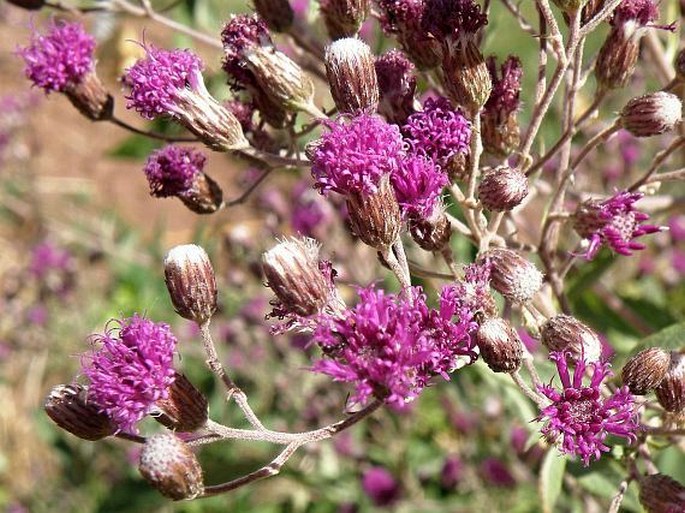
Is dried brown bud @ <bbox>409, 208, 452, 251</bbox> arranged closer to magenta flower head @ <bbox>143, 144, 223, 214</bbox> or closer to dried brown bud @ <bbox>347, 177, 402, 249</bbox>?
dried brown bud @ <bbox>347, 177, 402, 249</bbox>

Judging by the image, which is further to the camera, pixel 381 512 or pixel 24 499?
pixel 24 499

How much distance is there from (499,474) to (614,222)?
1.93m

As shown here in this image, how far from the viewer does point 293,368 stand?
3.08 metres

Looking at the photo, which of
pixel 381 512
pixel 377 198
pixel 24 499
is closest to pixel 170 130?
pixel 377 198

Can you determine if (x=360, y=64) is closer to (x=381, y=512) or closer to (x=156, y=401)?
(x=156, y=401)

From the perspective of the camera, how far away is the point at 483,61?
1.56 m

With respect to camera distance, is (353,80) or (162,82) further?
(162,82)

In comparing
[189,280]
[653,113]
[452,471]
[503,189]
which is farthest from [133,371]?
[452,471]

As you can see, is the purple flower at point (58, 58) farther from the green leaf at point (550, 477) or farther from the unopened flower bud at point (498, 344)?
the green leaf at point (550, 477)

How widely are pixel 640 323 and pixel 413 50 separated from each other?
143cm

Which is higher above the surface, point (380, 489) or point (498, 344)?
point (498, 344)

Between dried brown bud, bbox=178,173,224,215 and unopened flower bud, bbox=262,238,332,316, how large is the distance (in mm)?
445

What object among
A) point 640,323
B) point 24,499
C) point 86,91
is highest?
point 86,91

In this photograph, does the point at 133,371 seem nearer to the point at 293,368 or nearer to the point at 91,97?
the point at 91,97
